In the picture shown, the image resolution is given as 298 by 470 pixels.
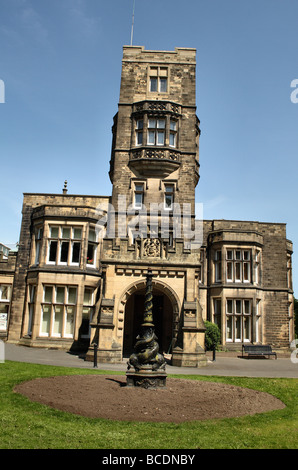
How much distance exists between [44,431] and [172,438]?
7.09ft

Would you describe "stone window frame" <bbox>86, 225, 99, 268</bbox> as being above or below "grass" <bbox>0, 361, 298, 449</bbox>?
above

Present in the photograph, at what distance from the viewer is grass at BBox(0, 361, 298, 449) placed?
5.93 m

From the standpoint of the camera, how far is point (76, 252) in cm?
2295

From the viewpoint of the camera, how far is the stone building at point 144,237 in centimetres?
2198

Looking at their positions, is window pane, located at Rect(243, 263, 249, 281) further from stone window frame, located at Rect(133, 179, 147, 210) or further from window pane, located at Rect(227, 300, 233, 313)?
stone window frame, located at Rect(133, 179, 147, 210)

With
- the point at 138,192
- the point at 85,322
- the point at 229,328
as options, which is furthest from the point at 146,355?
the point at 229,328

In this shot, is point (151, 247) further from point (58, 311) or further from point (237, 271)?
point (237, 271)

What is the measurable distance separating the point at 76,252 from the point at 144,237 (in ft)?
20.3

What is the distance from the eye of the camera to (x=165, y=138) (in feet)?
75.3

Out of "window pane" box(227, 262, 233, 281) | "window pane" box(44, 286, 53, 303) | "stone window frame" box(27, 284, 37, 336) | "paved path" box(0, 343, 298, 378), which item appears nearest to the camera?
"paved path" box(0, 343, 298, 378)

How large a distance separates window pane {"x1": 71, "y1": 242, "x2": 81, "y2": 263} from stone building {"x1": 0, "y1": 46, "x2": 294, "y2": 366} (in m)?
0.06

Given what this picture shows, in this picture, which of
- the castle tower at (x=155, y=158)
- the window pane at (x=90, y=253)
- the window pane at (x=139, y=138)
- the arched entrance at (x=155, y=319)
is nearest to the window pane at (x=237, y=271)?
the castle tower at (x=155, y=158)

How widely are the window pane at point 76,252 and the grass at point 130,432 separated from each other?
14212 millimetres

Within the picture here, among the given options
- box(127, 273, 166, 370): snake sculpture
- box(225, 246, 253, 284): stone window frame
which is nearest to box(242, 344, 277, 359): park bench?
box(225, 246, 253, 284): stone window frame
